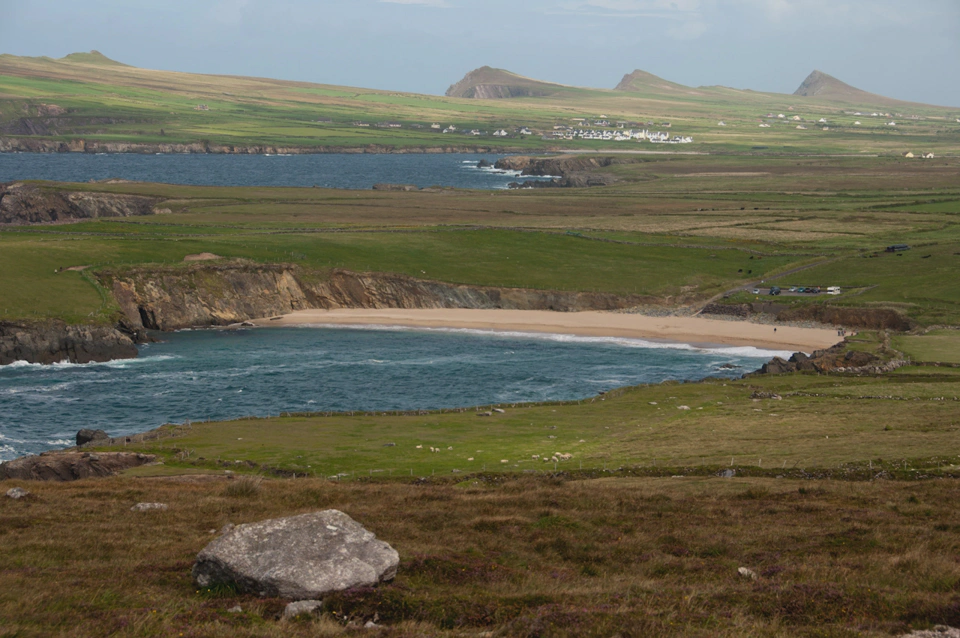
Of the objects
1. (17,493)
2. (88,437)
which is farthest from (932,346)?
(17,493)

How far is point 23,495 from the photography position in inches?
1262

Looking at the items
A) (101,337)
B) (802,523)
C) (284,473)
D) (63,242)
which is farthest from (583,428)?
(63,242)

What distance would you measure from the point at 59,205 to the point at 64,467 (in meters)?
109

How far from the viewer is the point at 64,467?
42219mm

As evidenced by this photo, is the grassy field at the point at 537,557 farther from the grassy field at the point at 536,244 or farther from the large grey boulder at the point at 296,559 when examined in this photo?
the grassy field at the point at 536,244

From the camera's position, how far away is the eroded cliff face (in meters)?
90.4

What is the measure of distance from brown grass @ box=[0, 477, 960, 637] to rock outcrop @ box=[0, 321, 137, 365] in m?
43.9

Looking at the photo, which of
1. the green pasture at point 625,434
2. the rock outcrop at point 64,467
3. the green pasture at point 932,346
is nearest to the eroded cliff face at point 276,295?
the green pasture at point 932,346

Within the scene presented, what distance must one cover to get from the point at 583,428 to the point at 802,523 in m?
24.0

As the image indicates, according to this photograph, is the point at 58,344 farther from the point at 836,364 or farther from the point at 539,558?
the point at 539,558

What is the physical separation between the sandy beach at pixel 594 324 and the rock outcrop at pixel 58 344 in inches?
688

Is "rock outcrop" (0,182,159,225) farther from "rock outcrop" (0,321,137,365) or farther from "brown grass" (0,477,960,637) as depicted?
"brown grass" (0,477,960,637)

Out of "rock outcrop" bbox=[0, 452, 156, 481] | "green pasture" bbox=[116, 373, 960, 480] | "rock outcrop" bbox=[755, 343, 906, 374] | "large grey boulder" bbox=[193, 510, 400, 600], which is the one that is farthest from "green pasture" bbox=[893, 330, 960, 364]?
"large grey boulder" bbox=[193, 510, 400, 600]

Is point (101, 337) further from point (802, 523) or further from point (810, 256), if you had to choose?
point (810, 256)
